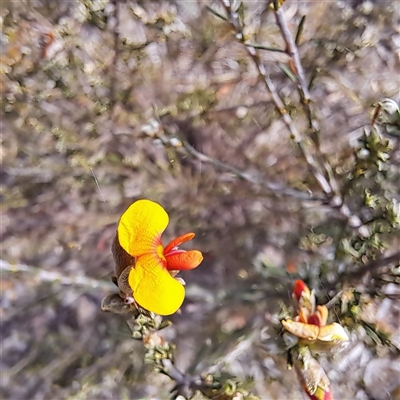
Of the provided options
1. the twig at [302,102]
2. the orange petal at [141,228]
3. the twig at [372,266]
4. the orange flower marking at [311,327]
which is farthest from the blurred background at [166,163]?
the orange petal at [141,228]

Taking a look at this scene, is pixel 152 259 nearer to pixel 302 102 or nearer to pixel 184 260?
pixel 184 260

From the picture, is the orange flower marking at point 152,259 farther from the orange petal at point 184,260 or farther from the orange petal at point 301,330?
the orange petal at point 301,330

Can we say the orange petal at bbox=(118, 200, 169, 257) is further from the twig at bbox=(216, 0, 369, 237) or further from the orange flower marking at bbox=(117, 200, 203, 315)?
the twig at bbox=(216, 0, 369, 237)

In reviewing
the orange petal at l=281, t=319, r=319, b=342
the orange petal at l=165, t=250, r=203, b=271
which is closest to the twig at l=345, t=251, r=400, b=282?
the orange petal at l=281, t=319, r=319, b=342

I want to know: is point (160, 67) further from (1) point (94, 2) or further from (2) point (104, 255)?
(2) point (104, 255)

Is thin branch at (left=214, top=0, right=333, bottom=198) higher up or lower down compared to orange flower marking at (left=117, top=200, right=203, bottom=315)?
higher up

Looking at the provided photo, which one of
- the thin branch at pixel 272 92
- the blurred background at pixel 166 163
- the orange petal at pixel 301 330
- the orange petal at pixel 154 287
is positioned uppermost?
the thin branch at pixel 272 92

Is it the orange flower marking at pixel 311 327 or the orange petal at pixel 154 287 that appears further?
the orange flower marking at pixel 311 327
